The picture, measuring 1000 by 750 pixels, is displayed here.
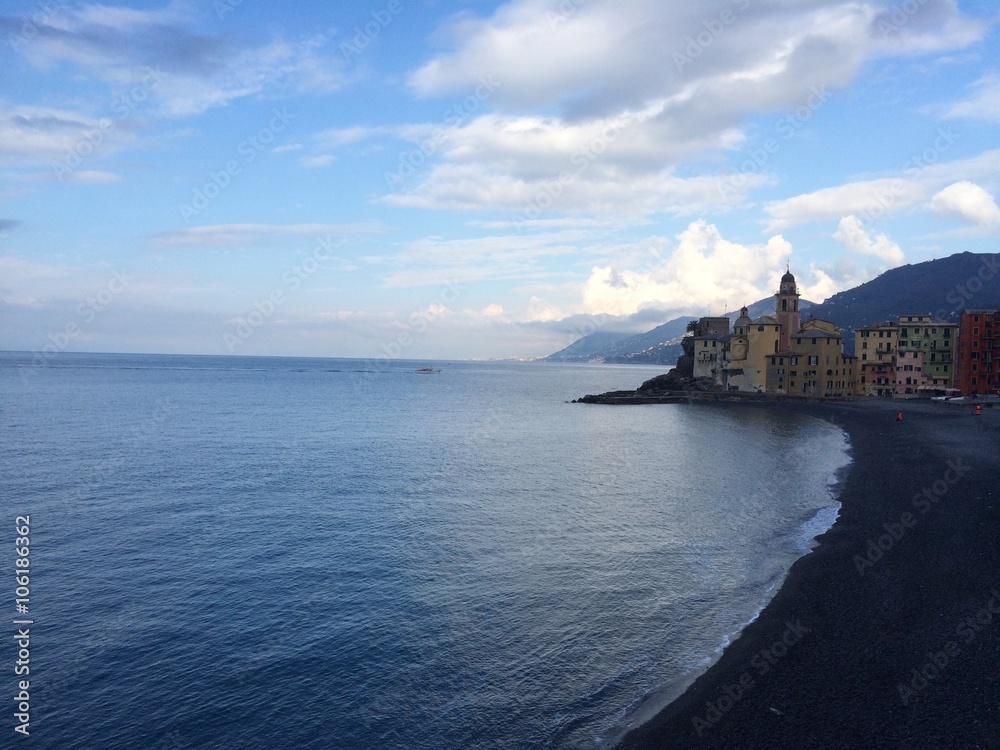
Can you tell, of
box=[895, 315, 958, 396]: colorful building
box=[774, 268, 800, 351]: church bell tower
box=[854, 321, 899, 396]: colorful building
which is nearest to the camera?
box=[895, 315, 958, 396]: colorful building

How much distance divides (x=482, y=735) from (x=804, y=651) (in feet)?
37.8

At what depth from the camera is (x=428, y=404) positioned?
140875mm

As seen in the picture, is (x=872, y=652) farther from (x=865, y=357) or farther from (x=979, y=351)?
(x=865, y=357)

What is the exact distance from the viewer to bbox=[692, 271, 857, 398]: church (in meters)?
128

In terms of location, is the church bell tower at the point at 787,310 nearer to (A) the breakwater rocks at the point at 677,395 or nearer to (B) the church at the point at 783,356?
(B) the church at the point at 783,356

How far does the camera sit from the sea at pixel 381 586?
19.2m

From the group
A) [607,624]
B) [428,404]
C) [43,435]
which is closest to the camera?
[607,624]

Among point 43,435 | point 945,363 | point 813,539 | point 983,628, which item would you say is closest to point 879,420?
point 945,363

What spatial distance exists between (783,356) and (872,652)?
122 metres

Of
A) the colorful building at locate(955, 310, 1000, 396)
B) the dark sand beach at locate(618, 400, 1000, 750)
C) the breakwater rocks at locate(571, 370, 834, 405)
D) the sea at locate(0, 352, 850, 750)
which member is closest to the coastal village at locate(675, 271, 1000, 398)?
the colorful building at locate(955, 310, 1000, 396)

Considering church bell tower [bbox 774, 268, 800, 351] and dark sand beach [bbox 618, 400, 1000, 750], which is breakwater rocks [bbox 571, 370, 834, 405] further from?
dark sand beach [bbox 618, 400, 1000, 750]

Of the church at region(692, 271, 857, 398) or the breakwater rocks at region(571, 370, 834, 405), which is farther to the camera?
the breakwater rocks at region(571, 370, 834, 405)

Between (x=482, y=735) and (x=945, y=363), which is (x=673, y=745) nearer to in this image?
(x=482, y=735)

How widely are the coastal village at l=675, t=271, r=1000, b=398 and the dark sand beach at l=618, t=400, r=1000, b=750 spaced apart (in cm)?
9480
